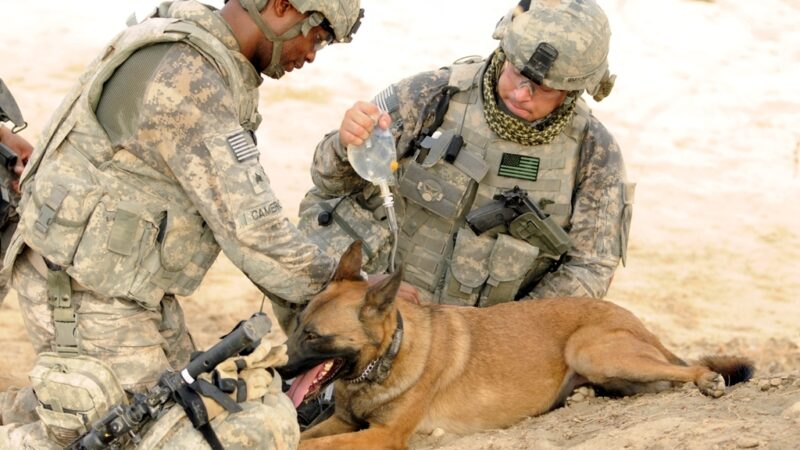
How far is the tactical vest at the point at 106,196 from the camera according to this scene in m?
4.73

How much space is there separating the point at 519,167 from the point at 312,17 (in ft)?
7.06

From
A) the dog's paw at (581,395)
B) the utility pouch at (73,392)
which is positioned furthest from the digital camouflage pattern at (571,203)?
the utility pouch at (73,392)

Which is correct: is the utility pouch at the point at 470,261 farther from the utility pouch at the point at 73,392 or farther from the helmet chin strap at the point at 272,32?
the utility pouch at the point at 73,392

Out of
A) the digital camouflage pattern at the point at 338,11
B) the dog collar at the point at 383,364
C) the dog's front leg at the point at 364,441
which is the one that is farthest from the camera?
the dog collar at the point at 383,364

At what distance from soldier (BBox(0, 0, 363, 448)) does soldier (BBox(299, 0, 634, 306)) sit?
1.52 meters

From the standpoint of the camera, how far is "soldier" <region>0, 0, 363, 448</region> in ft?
15.3

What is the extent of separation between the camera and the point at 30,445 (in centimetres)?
495

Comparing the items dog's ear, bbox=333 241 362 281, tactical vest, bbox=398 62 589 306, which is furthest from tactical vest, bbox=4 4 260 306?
tactical vest, bbox=398 62 589 306

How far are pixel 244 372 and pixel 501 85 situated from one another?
2.54 metres

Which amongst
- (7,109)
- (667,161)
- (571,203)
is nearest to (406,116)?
(571,203)

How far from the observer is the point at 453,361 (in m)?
6.02

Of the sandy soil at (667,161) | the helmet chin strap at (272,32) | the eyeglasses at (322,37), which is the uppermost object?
the helmet chin strap at (272,32)

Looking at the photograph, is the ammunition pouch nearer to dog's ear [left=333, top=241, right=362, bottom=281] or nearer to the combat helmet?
dog's ear [left=333, top=241, right=362, bottom=281]

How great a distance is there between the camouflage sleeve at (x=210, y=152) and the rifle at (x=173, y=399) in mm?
397
